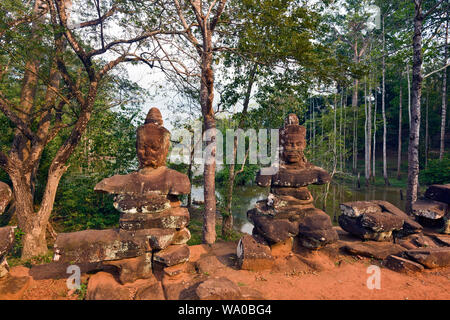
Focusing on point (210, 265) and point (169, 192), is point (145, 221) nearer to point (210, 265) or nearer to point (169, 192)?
point (169, 192)

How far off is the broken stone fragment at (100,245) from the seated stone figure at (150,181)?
503 mm

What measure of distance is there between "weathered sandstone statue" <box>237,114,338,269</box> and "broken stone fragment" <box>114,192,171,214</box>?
1983 millimetres

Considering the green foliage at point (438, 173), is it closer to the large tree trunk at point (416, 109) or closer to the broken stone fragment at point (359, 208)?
the large tree trunk at point (416, 109)

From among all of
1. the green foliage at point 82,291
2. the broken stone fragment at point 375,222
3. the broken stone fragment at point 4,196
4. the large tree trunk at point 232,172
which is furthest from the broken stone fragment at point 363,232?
the broken stone fragment at point 4,196

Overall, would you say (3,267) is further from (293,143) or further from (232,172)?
(232,172)

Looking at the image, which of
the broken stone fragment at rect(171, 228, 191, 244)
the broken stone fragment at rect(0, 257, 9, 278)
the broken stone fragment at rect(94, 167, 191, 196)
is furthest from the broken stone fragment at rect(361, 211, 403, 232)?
the broken stone fragment at rect(0, 257, 9, 278)

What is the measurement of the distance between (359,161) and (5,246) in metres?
38.3

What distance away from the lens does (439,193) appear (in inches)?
264

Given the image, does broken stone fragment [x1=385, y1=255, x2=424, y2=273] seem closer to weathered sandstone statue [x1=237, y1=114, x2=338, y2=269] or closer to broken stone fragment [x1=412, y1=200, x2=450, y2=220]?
weathered sandstone statue [x1=237, y1=114, x2=338, y2=269]

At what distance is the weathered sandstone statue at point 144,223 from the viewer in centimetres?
416

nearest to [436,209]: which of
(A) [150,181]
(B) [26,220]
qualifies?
(A) [150,181]

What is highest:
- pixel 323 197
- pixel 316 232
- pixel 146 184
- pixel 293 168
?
pixel 293 168

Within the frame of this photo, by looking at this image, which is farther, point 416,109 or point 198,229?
point 198,229

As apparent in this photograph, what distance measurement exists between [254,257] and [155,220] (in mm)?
2190
